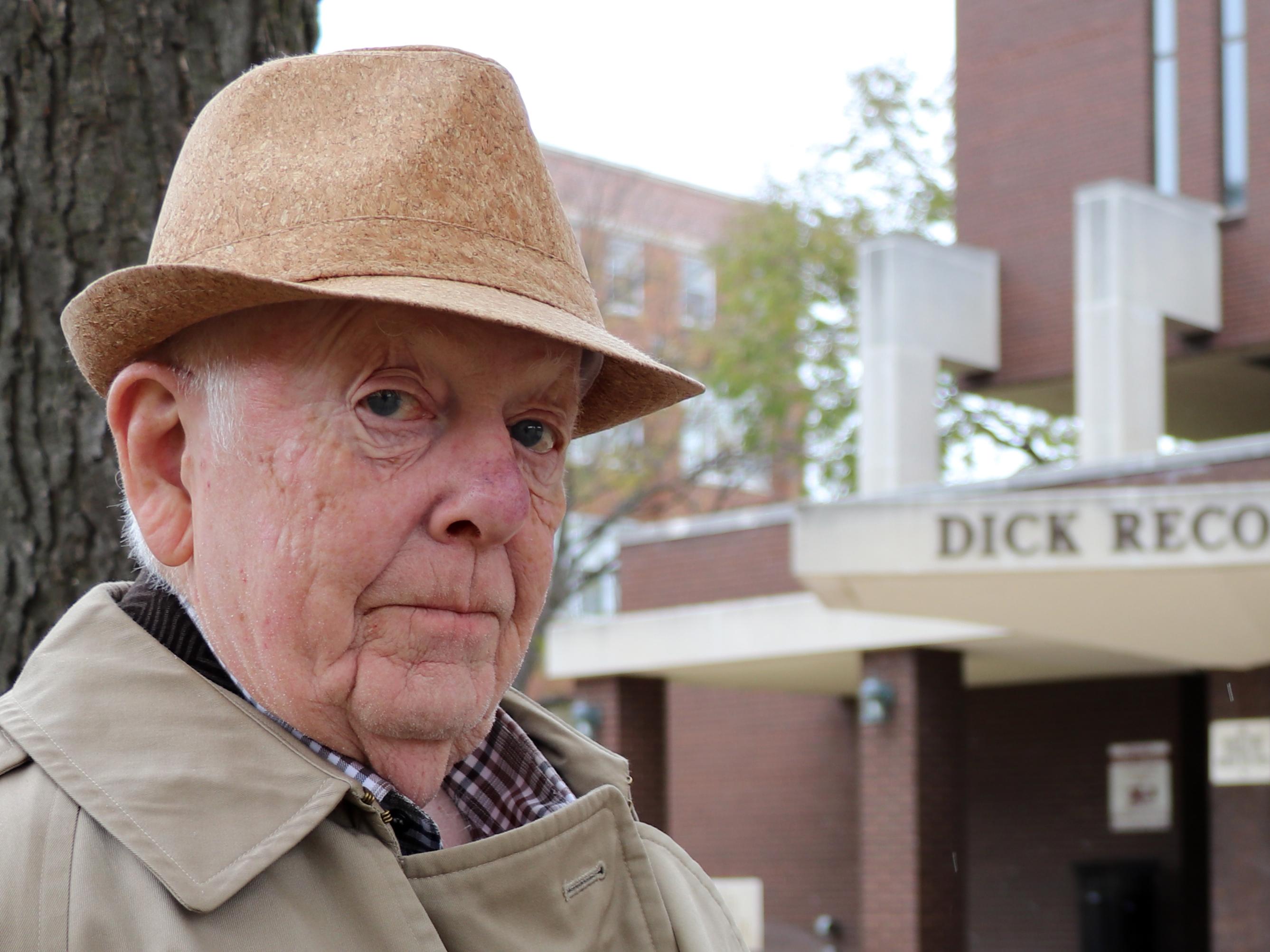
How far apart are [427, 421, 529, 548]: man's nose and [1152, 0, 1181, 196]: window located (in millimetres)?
17569

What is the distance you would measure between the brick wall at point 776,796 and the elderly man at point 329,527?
58.3ft

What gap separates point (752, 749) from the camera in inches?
787

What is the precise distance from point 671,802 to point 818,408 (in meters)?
8.16

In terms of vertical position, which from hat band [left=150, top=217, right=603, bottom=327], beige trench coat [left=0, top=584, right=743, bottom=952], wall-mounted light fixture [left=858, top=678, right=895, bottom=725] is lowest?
wall-mounted light fixture [left=858, top=678, right=895, bottom=725]

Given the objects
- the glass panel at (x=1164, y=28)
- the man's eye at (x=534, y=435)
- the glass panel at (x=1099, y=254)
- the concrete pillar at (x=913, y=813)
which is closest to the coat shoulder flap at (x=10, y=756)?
the man's eye at (x=534, y=435)

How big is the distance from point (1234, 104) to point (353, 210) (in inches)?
685

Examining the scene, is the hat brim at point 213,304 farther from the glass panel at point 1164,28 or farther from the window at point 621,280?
the window at point 621,280

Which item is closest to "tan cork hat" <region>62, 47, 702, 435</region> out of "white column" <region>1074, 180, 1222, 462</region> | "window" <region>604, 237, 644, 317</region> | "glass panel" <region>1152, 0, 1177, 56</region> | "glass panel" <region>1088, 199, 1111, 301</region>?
"white column" <region>1074, 180, 1222, 462</region>

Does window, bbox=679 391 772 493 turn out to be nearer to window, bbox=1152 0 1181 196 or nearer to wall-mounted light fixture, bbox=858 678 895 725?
window, bbox=1152 0 1181 196

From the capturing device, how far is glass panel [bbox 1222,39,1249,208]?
17.7m

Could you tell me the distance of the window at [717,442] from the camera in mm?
26750

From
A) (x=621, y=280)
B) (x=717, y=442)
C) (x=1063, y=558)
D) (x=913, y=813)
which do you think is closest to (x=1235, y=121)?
(x=913, y=813)

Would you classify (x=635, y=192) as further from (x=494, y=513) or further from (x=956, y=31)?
(x=494, y=513)

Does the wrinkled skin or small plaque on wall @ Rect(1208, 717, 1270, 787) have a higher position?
the wrinkled skin
